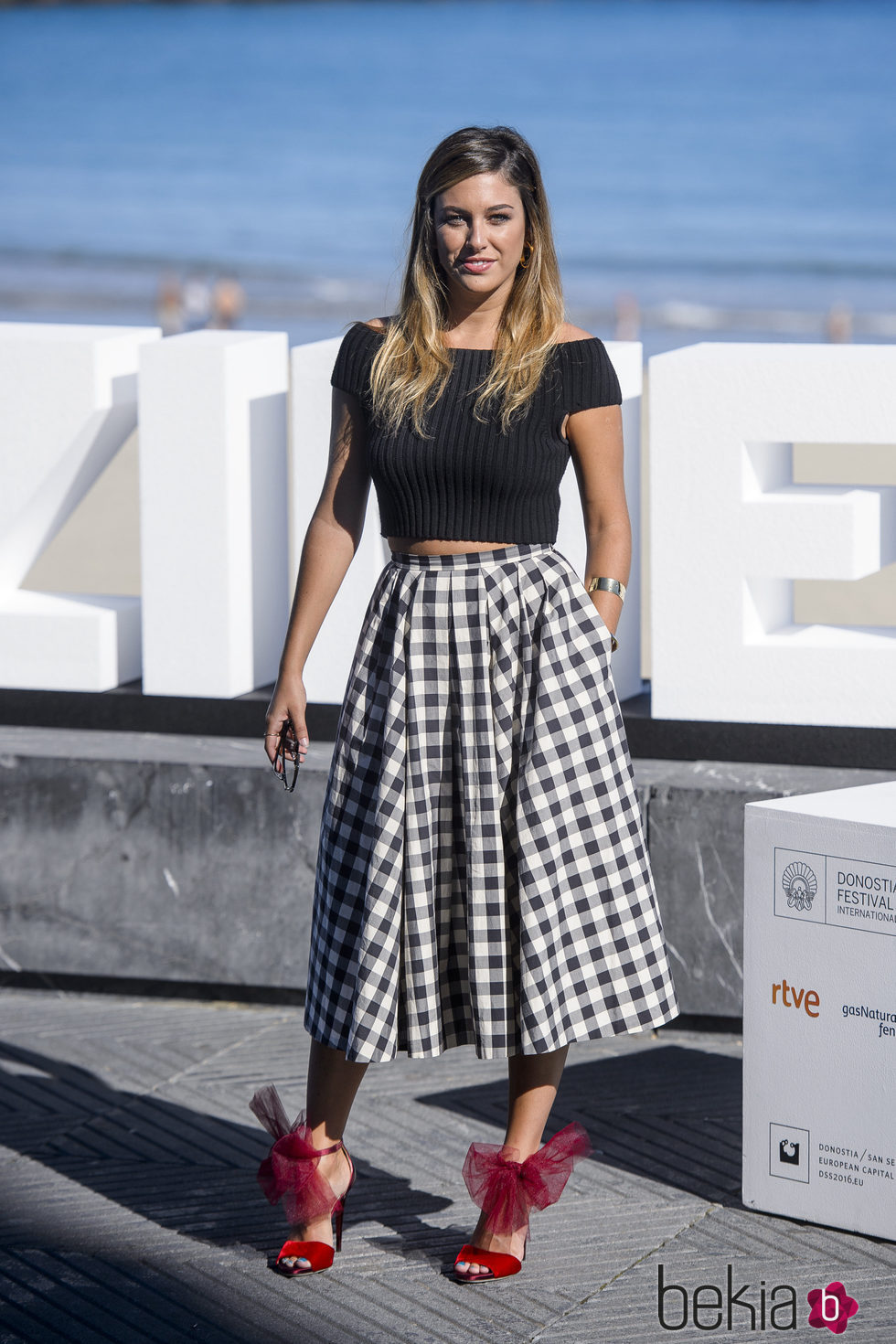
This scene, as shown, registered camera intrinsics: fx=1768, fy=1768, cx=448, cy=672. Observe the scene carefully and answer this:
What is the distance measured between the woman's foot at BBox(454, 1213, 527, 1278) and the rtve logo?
697mm

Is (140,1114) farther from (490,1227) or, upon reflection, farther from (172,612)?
(172,612)

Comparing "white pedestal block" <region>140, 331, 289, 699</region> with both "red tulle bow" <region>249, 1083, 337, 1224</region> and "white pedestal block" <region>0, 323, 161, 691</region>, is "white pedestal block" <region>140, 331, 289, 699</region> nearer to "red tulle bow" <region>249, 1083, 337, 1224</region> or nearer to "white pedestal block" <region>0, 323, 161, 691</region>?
"white pedestal block" <region>0, 323, 161, 691</region>

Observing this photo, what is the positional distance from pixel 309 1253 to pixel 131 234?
48331 mm

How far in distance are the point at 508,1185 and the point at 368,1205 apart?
519 mm

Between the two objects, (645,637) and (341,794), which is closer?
(341,794)

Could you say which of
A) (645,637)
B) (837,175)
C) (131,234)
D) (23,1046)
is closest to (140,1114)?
(23,1046)

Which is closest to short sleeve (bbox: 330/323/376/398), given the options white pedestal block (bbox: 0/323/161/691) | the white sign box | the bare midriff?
the bare midriff

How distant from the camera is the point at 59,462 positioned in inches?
210

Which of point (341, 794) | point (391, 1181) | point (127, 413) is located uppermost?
point (127, 413)

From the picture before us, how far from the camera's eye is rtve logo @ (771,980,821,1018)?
11.7ft

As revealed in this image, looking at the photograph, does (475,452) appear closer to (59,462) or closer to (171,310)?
(59,462)

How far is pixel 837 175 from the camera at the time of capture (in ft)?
183

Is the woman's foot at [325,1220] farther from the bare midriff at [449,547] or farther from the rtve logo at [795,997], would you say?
the bare midriff at [449,547]

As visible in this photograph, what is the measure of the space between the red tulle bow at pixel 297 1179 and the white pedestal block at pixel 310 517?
1.87 meters
